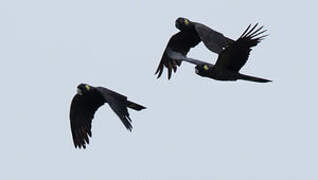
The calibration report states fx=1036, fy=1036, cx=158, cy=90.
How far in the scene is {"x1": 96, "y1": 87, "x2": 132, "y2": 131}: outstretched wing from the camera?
15.3 meters

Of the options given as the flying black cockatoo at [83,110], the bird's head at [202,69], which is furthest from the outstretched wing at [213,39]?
the flying black cockatoo at [83,110]

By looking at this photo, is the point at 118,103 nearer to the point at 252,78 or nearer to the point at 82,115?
the point at 82,115

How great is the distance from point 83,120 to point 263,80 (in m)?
3.13

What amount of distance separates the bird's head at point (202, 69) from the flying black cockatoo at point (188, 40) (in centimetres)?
71

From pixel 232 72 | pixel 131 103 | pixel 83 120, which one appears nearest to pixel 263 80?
pixel 232 72

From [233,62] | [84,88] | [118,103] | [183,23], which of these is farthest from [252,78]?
[84,88]

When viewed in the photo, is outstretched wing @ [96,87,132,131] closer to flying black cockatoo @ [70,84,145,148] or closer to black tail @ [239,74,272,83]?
flying black cockatoo @ [70,84,145,148]

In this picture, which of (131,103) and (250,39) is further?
(131,103)

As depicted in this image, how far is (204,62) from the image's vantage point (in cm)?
1602

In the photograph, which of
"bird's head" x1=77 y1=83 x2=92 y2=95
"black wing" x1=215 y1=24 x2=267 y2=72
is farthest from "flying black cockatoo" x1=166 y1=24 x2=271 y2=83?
"bird's head" x1=77 y1=83 x2=92 y2=95

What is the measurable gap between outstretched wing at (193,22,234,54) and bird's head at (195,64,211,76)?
69cm

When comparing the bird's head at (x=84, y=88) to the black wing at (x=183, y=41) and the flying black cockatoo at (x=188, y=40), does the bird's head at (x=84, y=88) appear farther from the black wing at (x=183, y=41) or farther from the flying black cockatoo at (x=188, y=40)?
the black wing at (x=183, y=41)

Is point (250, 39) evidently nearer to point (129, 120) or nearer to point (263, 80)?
point (263, 80)

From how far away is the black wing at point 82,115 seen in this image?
16781 mm
